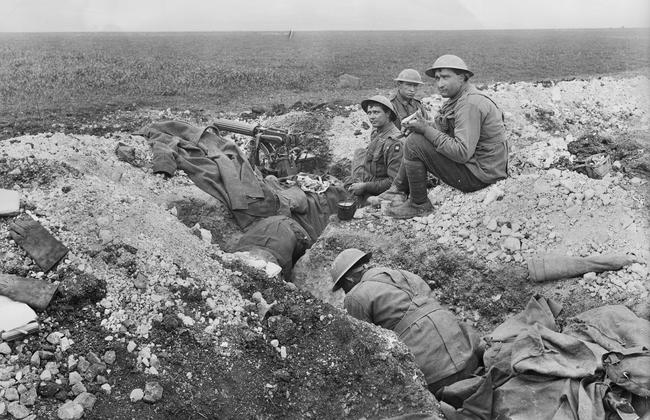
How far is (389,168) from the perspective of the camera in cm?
693

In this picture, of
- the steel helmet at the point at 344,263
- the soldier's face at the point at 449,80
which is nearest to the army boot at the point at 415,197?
the soldier's face at the point at 449,80

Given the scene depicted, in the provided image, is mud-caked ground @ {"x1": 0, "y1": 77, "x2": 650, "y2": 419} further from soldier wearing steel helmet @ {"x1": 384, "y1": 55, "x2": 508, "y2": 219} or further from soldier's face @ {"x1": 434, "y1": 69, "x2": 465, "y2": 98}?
soldier's face @ {"x1": 434, "y1": 69, "x2": 465, "y2": 98}

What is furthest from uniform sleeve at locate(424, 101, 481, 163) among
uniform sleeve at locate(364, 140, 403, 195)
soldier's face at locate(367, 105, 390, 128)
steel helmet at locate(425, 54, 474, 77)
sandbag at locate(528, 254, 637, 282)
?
soldier's face at locate(367, 105, 390, 128)

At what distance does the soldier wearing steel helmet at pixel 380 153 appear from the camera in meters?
6.86

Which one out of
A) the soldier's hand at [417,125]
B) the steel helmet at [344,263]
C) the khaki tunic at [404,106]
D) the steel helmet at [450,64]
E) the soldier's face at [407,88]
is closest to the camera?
the steel helmet at [344,263]

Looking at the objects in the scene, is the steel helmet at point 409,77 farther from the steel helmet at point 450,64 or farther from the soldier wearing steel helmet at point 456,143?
the steel helmet at point 450,64

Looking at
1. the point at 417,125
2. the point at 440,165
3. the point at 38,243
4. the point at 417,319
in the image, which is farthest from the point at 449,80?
the point at 38,243

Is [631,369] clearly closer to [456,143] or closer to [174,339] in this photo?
[174,339]

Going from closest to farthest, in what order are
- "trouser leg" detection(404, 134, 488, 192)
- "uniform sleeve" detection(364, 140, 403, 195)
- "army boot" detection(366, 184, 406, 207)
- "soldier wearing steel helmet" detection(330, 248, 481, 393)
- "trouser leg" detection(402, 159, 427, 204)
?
"soldier wearing steel helmet" detection(330, 248, 481, 393) < "trouser leg" detection(404, 134, 488, 192) < "trouser leg" detection(402, 159, 427, 204) < "army boot" detection(366, 184, 406, 207) < "uniform sleeve" detection(364, 140, 403, 195)

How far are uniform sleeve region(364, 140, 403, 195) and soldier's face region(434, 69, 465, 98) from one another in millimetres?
1399

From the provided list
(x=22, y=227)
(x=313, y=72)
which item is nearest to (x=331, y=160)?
(x=22, y=227)

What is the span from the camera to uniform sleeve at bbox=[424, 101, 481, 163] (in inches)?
211

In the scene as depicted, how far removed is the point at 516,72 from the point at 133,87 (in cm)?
1731

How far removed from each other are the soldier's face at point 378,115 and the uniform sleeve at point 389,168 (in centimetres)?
26
